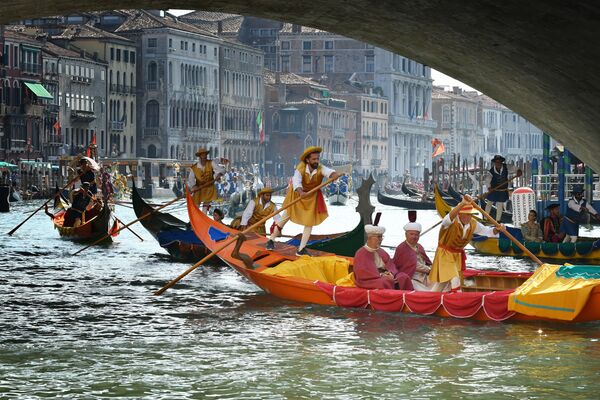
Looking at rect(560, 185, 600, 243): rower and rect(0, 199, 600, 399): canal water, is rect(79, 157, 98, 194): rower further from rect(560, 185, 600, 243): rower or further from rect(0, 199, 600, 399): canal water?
rect(560, 185, 600, 243): rower

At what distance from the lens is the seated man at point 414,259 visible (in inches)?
478

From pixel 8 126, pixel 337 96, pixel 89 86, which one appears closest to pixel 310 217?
pixel 8 126

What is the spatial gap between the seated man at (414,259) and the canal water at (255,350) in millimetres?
356

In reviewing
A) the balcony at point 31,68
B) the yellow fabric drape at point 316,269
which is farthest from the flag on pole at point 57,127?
the yellow fabric drape at point 316,269

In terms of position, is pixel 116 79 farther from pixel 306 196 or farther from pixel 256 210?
pixel 306 196

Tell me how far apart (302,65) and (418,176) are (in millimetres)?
14795

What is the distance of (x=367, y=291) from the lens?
488 inches

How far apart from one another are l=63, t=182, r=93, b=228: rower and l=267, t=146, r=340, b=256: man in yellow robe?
891 cm

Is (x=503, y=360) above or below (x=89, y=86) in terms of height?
below

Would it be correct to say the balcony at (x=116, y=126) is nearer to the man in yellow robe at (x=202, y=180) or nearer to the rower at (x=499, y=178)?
the rower at (x=499, y=178)

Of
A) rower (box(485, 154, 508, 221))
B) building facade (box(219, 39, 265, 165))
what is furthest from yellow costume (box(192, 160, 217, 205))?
building facade (box(219, 39, 265, 165))

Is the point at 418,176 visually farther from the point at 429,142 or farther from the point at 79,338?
the point at 79,338

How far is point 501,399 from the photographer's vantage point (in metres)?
9.06

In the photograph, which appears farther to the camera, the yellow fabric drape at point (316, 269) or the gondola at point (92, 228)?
the gondola at point (92, 228)
